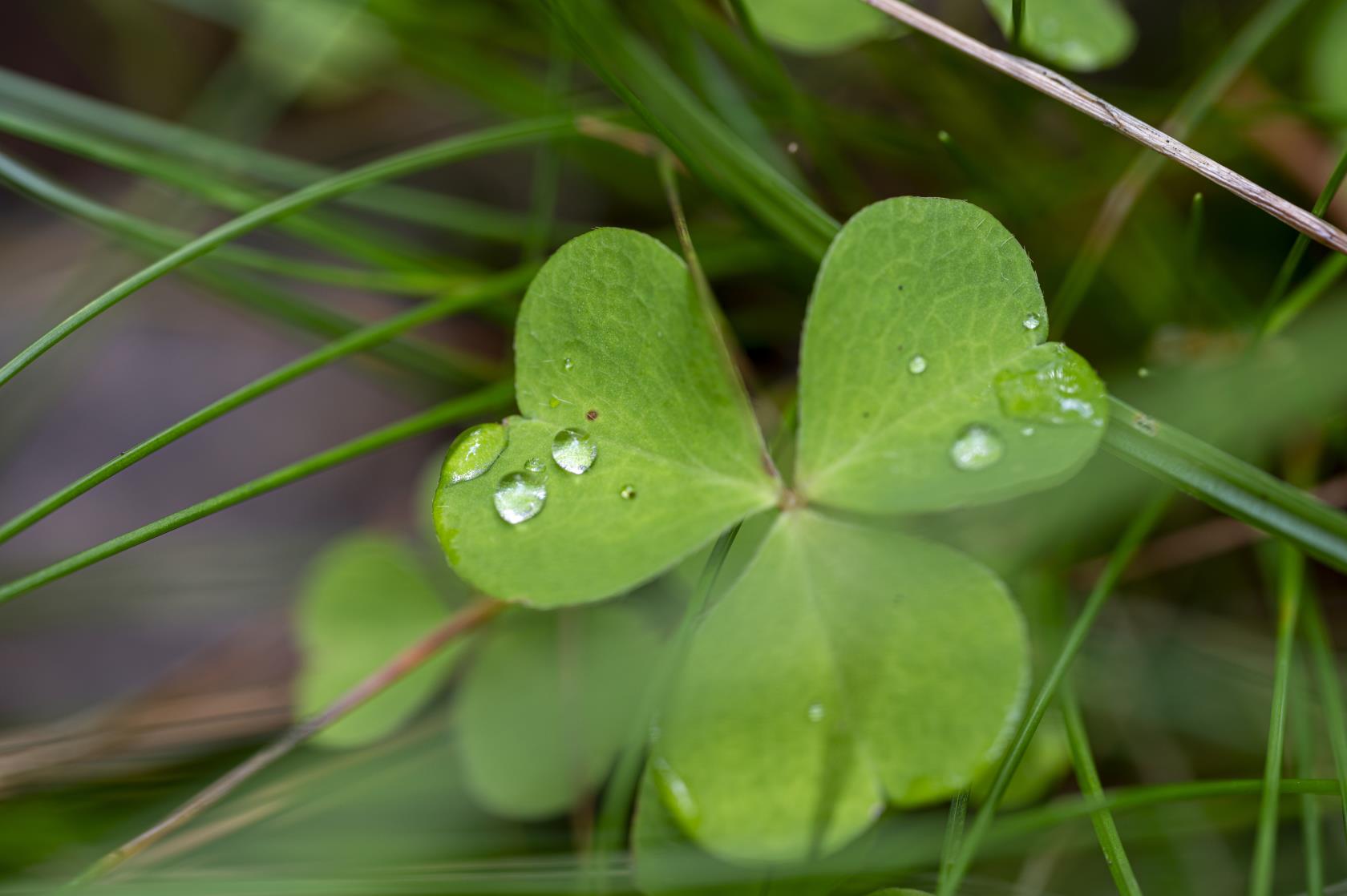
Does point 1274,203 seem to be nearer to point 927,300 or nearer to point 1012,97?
point 927,300

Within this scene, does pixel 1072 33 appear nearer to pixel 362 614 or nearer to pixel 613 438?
pixel 613 438

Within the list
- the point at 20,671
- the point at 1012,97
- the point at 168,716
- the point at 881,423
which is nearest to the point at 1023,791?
the point at 881,423

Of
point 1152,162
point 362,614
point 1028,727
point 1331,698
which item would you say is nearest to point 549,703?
point 362,614

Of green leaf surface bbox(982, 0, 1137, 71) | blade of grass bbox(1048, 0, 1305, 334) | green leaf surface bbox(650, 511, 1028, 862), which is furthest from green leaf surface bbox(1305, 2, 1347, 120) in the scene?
green leaf surface bbox(650, 511, 1028, 862)

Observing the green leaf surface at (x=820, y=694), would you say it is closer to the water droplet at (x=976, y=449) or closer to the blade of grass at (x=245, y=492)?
the water droplet at (x=976, y=449)

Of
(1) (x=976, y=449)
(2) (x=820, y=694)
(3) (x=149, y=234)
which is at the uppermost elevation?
(3) (x=149, y=234)

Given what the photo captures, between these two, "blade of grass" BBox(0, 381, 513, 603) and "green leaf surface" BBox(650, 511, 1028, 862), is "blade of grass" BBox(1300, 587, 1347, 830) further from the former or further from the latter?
"blade of grass" BBox(0, 381, 513, 603)
